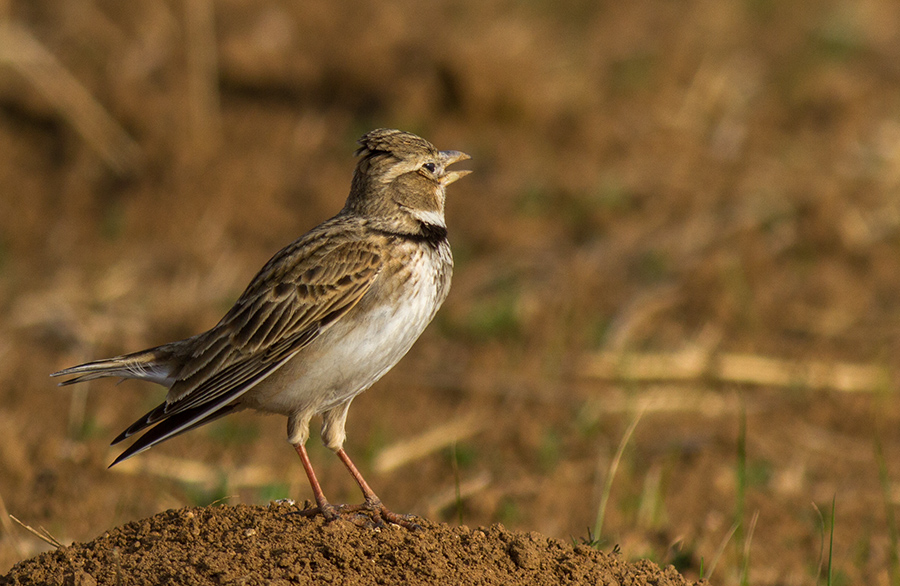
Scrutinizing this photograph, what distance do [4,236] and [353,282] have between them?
7317 millimetres

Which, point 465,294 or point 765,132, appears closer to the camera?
point 465,294

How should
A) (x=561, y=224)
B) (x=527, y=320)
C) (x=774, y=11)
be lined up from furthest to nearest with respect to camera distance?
1. (x=774, y=11)
2. (x=561, y=224)
3. (x=527, y=320)

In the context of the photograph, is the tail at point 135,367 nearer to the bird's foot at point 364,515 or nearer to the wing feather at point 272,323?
the wing feather at point 272,323

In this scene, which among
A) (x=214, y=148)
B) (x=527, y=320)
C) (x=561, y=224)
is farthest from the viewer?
(x=214, y=148)

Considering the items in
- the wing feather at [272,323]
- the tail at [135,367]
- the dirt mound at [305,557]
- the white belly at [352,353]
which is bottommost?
the dirt mound at [305,557]

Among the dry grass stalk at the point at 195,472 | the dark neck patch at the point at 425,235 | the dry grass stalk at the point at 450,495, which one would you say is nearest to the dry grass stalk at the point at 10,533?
the dry grass stalk at the point at 195,472

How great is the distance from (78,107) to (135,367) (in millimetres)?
7079

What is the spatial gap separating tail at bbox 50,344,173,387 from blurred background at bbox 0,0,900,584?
899 mm

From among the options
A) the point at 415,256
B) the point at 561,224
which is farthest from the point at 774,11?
the point at 415,256

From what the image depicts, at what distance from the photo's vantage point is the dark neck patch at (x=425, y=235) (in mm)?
5406

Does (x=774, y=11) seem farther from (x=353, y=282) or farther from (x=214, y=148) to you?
(x=353, y=282)

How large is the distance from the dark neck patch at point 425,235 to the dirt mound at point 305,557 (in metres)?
1.42

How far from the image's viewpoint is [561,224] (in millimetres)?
11070

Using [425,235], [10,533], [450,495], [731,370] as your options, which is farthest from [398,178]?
[731,370]
